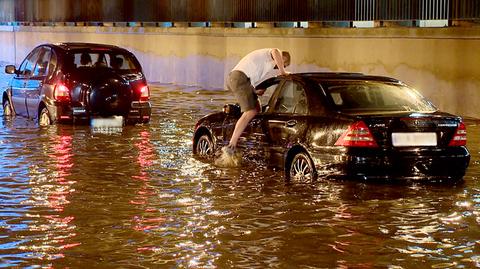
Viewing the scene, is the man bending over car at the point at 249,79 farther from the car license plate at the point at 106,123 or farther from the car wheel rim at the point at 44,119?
the car wheel rim at the point at 44,119

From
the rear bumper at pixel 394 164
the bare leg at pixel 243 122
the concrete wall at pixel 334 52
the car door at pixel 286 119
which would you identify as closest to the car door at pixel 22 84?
the bare leg at pixel 243 122

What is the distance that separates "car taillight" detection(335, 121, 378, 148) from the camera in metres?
10.0

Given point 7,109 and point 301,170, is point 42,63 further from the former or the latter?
point 301,170

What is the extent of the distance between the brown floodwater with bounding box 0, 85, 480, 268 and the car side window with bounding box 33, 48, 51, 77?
130 inches

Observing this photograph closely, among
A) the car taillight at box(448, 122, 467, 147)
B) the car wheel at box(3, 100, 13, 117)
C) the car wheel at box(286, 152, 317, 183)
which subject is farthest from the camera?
the car wheel at box(3, 100, 13, 117)

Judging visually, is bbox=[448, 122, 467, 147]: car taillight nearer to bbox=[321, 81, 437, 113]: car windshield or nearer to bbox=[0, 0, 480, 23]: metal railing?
bbox=[321, 81, 437, 113]: car windshield

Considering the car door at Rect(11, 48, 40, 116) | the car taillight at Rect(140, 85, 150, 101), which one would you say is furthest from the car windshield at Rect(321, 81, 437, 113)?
the car door at Rect(11, 48, 40, 116)

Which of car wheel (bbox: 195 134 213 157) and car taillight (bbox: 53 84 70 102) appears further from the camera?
car taillight (bbox: 53 84 70 102)

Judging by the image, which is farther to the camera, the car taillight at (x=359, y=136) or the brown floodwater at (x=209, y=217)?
the car taillight at (x=359, y=136)

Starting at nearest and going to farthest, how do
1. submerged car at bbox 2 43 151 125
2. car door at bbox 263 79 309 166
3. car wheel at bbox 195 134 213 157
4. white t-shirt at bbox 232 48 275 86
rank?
car door at bbox 263 79 309 166 < white t-shirt at bbox 232 48 275 86 < car wheel at bbox 195 134 213 157 < submerged car at bbox 2 43 151 125

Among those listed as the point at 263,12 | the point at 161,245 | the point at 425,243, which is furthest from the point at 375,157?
the point at 263,12

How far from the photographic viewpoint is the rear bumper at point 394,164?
1005cm

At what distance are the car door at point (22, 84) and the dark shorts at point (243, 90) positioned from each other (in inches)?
228

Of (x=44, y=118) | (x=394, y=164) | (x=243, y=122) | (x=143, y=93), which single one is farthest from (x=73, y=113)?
(x=394, y=164)
